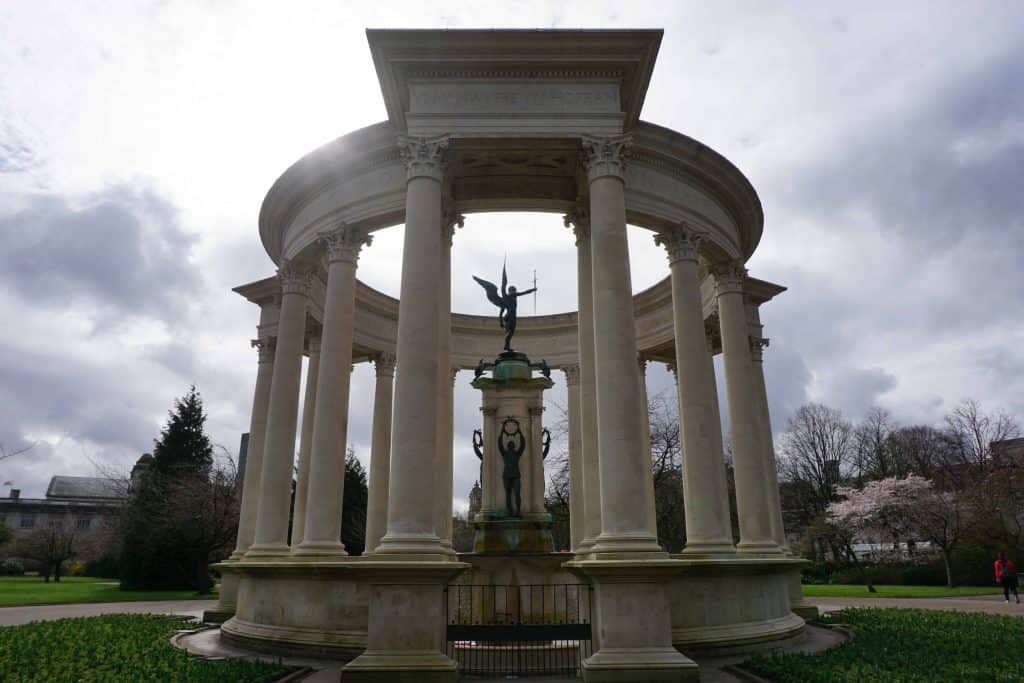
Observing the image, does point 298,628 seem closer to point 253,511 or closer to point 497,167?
point 253,511

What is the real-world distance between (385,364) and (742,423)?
2456 centimetres

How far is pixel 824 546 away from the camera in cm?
9106

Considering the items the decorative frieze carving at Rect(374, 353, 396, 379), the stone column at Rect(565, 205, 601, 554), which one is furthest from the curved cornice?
the decorative frieze carving at Rect(374, 353, 396, 379)

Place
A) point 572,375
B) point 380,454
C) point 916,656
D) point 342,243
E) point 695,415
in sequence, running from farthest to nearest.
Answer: point 572,375 < point 380,454 < point 342,243 < point 695,415 < point 916,656

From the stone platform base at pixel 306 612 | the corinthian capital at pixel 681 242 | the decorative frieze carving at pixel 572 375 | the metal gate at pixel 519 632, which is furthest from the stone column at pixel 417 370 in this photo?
the decorative frieze carving at pixel 572 375

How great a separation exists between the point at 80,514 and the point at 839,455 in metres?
175

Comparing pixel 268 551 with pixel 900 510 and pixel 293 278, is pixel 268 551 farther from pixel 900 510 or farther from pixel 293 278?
pixel 900 510

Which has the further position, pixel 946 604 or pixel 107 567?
pixel 107 567

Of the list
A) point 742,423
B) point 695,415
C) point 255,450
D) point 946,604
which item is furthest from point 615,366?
point 946,604

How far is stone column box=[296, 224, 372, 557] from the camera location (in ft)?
85.9

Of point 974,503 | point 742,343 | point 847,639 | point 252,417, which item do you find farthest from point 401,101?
point 974,503

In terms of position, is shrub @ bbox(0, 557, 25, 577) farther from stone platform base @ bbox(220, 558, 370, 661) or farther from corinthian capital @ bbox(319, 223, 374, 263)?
corinthian capital @ bbox(319, 223, 374, 263)

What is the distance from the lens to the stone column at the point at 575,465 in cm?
3834

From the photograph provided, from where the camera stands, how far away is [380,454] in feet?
124
